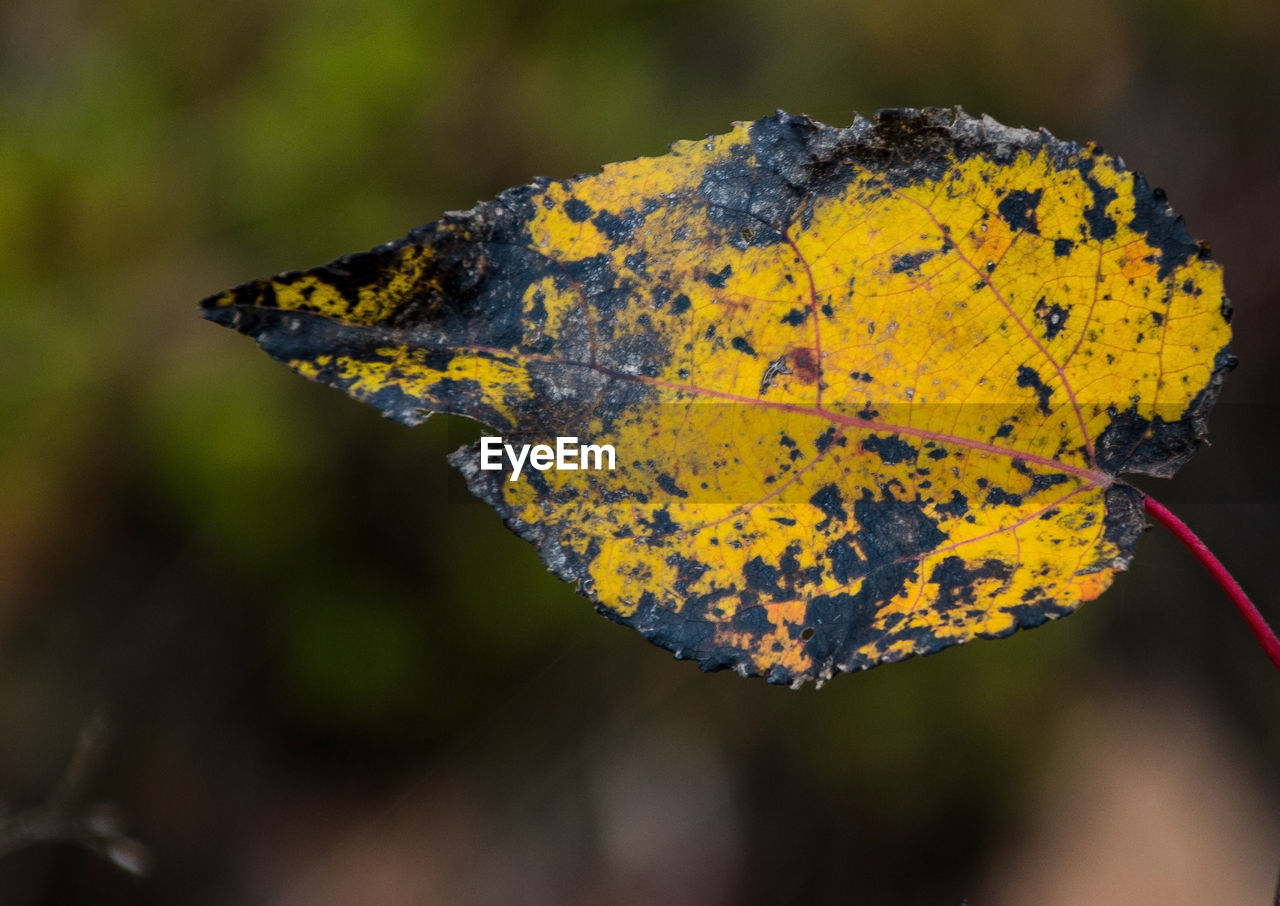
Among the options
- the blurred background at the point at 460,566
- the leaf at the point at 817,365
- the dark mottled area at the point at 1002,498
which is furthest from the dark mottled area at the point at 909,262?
the blurred background at the point at 460,566

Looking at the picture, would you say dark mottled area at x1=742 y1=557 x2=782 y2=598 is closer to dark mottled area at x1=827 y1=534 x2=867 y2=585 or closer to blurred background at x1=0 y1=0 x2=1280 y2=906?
dark mottled area at x1=827 y1=534 x2=867 y2=585

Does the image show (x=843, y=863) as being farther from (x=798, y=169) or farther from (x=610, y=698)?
(x=798, y=169)

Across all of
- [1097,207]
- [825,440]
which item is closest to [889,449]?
[825,440]

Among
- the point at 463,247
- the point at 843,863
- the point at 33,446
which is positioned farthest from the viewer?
the point at 843,863

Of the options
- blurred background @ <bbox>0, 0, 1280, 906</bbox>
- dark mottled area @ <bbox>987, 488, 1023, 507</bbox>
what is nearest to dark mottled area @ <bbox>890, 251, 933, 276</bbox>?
dark mottled area @ <bbox>987, 488, 1023, 507</bbox>

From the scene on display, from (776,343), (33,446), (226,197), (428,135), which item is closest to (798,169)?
(776,343)
